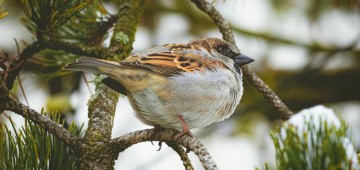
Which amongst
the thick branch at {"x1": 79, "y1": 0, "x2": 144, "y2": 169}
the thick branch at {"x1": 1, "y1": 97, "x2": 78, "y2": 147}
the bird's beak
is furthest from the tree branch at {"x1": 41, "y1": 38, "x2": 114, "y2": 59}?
the bird's beak

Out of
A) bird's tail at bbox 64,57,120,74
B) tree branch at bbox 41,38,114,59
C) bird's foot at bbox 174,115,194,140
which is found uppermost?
tree branch at bbox 41,38,114,59

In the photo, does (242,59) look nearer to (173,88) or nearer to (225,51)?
(225,51)

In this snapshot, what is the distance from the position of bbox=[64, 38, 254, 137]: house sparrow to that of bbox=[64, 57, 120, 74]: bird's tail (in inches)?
2.3

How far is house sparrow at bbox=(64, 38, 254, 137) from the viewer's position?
3.05 meters

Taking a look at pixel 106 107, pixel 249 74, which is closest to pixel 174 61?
pixel 249 74

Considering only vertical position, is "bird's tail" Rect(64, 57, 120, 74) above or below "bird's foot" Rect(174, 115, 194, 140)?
above

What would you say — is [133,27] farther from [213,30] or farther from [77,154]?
[213,30]

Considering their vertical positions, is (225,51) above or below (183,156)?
above

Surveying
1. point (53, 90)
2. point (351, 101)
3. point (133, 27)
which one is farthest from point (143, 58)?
point (351, 101)

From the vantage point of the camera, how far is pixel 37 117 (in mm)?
2330

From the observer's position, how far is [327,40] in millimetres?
5398

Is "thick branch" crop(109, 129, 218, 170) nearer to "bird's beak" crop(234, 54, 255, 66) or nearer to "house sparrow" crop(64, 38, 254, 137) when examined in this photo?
"house sparrow" crop(64, 38, 254, 137)

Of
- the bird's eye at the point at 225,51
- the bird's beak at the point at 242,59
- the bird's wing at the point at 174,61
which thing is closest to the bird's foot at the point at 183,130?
the bird's wing at the point at 174,61

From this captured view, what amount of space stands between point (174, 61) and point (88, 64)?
0.66 metres
